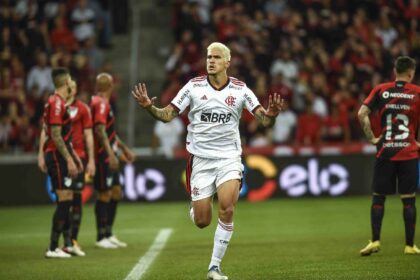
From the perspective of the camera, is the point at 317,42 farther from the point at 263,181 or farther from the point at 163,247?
the point at 163,247

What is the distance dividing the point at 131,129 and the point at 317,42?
522cm

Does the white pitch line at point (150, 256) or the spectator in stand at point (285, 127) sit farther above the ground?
the spectator in stand at point (285, 127)

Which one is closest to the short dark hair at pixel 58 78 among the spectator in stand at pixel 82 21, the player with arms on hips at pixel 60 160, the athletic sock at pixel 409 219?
the player with arms on hips at pixel 60 160

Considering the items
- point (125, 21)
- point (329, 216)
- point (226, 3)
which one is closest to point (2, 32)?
point (125, 21)

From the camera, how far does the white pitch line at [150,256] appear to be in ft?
32.2

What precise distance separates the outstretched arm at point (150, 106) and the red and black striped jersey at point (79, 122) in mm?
2779

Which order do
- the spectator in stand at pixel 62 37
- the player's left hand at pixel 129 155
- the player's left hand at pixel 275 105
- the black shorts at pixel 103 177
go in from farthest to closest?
the spectator in stand at pixel 62 37 < the player's left hand at pixel 129 155 < the black shorts at pixel 103 177 < the player's left hand at pixel 275 105

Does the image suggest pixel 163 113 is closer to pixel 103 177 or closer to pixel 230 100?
pixel 230 100

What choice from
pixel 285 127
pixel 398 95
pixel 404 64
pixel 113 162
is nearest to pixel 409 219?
pixel 398 95

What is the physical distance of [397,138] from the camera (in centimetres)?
1120

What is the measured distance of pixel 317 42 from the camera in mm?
23641

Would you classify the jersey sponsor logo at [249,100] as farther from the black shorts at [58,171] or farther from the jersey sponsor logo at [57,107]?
the black shorts at [58,171]

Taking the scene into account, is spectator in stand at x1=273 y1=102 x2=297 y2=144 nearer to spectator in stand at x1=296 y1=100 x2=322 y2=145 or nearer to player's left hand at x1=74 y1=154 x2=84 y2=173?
spectator in stand at x1=296 y1=100 x2=322 y2=145

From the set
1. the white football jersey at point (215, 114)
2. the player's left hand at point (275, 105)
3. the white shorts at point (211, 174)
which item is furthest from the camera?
the white football jersey at point (215, 114)
